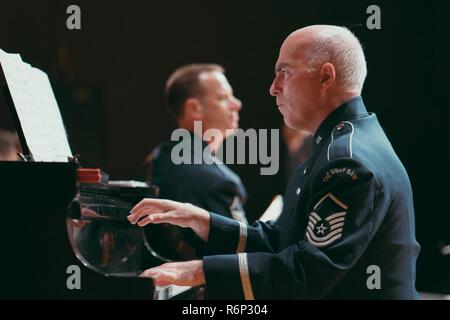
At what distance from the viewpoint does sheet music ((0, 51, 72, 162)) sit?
Result: 2.19 metres

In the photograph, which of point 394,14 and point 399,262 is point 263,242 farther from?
point 394,14

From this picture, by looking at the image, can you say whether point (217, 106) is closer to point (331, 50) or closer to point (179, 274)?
point (331, 50)

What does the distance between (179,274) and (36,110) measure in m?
0.72

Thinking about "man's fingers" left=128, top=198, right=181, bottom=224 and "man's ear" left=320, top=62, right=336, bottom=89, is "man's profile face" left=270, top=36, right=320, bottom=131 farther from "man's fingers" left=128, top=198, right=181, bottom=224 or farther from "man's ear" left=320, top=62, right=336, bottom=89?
"man's fingers" left=128, top=198, right=181, bottom=224

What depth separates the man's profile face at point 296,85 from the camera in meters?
2.18

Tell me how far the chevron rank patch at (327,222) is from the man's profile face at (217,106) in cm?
200

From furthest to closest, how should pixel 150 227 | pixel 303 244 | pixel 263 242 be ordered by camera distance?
1. pixel 150 227
2. pixel 263 242
3. pixel 303 244

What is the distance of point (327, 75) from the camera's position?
217cm

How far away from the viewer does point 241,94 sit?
15.4ft

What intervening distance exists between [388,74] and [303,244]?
178 cm

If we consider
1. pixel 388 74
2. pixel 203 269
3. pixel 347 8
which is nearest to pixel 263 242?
pixel 203 269

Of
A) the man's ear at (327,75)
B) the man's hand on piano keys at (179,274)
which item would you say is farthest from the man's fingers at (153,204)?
the man's ear at (327,75)

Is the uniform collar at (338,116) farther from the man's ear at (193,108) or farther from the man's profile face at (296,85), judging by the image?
the man's ear at (193,108)

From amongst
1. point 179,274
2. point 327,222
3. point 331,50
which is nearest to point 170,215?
point 179,274
